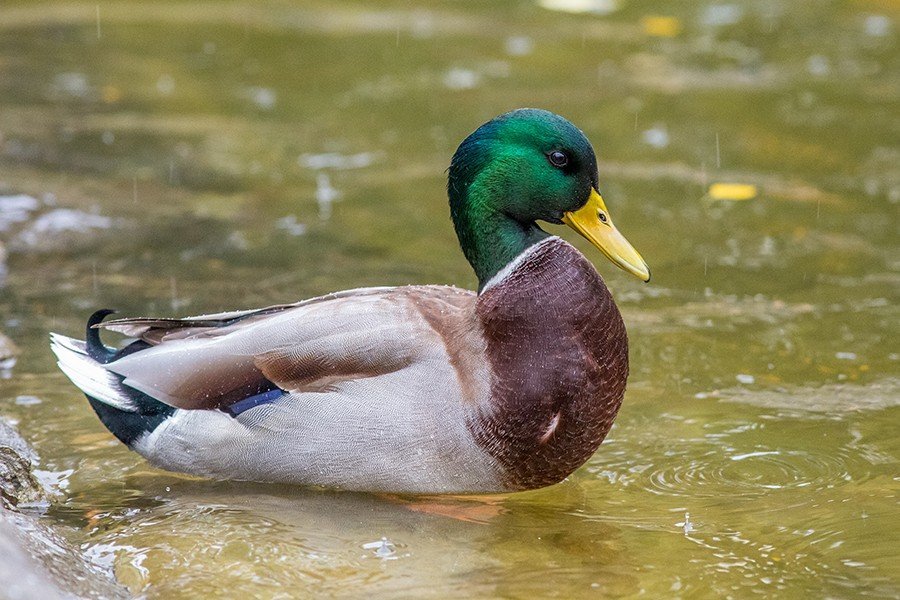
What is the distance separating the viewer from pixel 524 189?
4.48m

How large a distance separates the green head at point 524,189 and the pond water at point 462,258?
2.73 ft

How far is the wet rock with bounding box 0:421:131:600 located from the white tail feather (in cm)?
30

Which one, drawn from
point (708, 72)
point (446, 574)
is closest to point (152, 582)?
point (446, 574)

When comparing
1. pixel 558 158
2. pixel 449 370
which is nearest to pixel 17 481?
pixel 449 370

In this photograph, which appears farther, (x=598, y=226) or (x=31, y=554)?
(x=598, y=226)

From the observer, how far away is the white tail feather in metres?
4.68

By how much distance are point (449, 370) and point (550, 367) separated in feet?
1.05

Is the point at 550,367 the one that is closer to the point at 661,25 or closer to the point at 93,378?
the point at 93,378

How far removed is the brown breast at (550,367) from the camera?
4277 mm

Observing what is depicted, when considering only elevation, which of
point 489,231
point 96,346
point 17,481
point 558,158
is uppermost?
point 558,158

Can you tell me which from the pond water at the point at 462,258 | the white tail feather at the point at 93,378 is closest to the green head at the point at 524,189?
the pond water at the point at 462,258

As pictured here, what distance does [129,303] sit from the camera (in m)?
6.26

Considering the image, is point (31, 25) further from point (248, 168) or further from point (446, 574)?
point (446, 574)

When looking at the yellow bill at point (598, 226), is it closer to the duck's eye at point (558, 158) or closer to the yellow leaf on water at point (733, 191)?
the duck's eye at point (558, 158)
